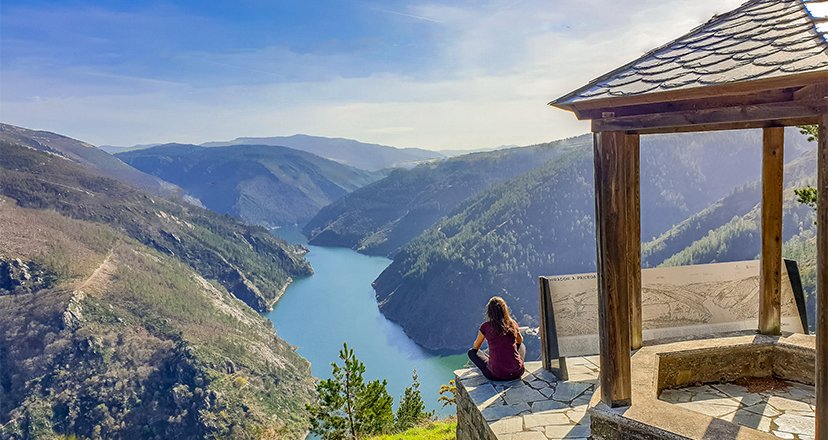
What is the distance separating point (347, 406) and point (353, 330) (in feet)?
165

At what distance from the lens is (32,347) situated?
43.4 meters

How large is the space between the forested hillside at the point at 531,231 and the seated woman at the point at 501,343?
156ft

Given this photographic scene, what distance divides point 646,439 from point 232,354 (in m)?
45.8

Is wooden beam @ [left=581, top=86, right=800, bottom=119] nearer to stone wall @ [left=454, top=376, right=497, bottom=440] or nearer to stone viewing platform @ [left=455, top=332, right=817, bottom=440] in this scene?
stone viewing platform @ [left=455, top=332, right=817, bottom=440]

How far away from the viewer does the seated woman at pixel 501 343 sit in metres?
4.64

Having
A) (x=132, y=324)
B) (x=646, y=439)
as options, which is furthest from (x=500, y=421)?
(x=132, y=324)

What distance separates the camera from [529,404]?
427 cm

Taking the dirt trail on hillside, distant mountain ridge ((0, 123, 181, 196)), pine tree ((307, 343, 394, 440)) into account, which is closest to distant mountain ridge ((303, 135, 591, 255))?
distant mountain ridge ((0, 123, 181, 196))

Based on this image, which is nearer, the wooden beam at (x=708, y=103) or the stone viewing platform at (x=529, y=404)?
the wooden beam at (x=708, y=103)

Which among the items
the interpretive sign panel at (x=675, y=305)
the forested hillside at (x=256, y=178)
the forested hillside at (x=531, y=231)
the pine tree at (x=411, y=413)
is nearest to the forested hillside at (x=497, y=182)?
the forested hillside at (x=531, y=231)

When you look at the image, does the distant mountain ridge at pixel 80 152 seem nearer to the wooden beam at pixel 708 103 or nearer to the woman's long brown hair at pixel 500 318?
the woman's long brown hair at pixel 500 318

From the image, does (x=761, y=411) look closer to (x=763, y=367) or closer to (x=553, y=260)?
(x=763, y=367)

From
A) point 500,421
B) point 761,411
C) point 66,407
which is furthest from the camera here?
point 66,407

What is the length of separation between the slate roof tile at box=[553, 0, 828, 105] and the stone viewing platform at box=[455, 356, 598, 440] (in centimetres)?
227
